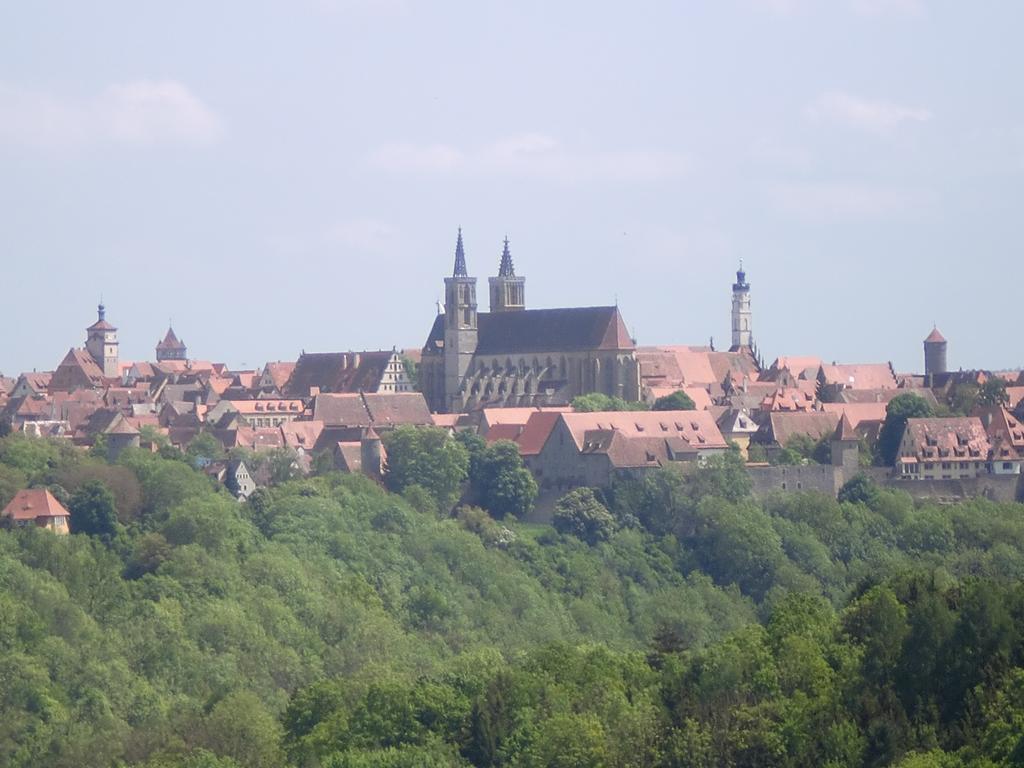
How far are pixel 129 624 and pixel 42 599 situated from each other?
264cm

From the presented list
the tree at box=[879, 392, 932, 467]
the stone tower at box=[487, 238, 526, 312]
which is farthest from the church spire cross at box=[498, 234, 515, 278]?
the tree at box=[879, 392, 932, 467]

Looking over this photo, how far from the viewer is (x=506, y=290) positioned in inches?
5787

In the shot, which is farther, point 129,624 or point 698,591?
point 698,591

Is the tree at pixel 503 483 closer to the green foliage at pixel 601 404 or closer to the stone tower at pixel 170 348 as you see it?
the green foliage at pixel 601 404

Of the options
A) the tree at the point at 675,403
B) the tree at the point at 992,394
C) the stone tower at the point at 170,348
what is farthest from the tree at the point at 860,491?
the stone tower at the point at 170,348

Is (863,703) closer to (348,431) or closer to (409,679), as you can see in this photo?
(409,679)

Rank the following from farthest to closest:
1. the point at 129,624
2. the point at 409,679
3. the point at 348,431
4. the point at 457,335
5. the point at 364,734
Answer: the point at 457,335, the point at 348,431, the point at 129,624, the point at 409,679, the point at 364,734

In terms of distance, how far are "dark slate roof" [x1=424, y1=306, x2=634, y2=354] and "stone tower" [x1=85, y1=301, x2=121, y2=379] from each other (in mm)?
26468

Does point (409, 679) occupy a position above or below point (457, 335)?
below

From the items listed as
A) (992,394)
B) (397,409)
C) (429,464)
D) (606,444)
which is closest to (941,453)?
(606,444)

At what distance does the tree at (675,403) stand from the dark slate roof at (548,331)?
30.2 ft

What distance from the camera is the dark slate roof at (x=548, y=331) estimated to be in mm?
136125

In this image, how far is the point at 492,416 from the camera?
122 meters

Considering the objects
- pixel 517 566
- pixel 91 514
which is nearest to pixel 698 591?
pixel 517 566
